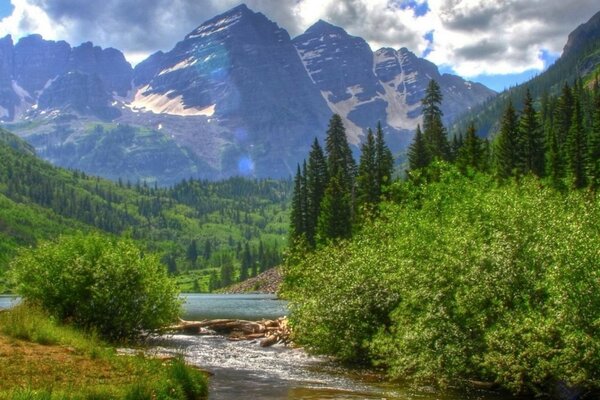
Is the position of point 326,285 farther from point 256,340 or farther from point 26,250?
point 26,250

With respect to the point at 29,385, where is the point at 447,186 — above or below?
above

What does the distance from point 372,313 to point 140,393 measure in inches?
654

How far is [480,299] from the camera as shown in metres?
24.9

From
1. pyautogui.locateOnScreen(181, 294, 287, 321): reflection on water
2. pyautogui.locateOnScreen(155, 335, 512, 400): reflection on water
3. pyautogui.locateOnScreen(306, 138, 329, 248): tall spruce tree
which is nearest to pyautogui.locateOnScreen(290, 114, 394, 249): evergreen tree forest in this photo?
pyautogui.locateOnScreen(306, 138, 329, 248): tall spruce tree

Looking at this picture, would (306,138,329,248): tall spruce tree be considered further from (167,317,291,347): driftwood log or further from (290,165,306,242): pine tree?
(167,317,291,347): driftwood log

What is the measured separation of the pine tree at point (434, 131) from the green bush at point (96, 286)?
216 ft

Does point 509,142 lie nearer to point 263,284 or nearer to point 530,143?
point 530,143

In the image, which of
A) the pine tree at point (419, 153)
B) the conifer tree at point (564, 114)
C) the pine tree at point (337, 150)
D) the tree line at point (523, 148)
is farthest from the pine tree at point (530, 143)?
the pine tree at point (337, 150)

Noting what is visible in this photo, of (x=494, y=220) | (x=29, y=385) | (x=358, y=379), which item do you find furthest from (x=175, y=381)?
(x=494, y=220)

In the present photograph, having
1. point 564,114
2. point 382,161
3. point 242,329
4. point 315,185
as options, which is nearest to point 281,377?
point 242,329

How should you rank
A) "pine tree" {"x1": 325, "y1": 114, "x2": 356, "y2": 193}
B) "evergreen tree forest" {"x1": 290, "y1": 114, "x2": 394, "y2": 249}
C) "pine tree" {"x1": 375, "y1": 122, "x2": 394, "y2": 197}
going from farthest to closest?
"pine tree" {"x1": 325, "y1": 114, "x2": 356, "y2": 193} → "pine tree" {"x1": 375, "y1": 122, "x2": 394, "y2": 197} → "evergreen tree forest" {"x1": 290, "y1": 114, "x2": 394, "y2": 249}

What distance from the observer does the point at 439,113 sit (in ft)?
382

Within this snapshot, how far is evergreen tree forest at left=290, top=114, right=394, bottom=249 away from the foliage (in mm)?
59844

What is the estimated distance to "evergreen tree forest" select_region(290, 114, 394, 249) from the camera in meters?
97.6
